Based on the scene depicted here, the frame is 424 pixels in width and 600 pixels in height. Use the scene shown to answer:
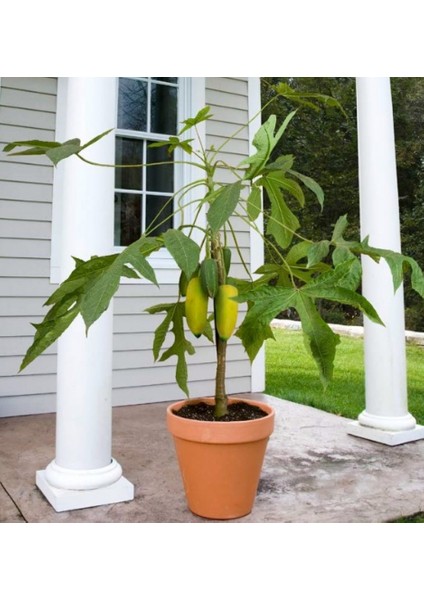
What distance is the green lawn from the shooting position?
161 inches

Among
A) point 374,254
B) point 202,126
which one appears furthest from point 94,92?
point 202,126

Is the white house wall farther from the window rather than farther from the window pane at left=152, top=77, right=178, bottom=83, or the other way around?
the window pane at left=152, top=77, right=178, bottom=83

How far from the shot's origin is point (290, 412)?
3502 millimetres

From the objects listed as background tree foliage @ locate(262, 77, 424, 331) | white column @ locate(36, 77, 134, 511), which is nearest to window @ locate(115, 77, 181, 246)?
white column @ locate(36, 77, 134, 511)

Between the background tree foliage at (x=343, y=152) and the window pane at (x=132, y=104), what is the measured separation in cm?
795

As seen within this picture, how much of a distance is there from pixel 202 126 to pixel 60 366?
8.44ft

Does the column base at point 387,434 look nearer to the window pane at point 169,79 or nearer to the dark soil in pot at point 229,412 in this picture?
the dark soil in pot at point 229,412

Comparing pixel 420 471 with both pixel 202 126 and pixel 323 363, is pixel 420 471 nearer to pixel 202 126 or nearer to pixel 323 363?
pixel 323 363

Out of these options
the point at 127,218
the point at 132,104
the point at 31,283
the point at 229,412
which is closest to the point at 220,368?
the point at 229,412

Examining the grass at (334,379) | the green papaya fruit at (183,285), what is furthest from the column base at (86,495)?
the grass at (334,379)

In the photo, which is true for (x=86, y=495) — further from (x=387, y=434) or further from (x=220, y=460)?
(x=387, y=434)

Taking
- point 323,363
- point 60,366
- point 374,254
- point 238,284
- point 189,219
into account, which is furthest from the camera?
point 189,219

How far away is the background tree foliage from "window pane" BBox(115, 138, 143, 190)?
7968 mm

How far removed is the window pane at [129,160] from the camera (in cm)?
377
